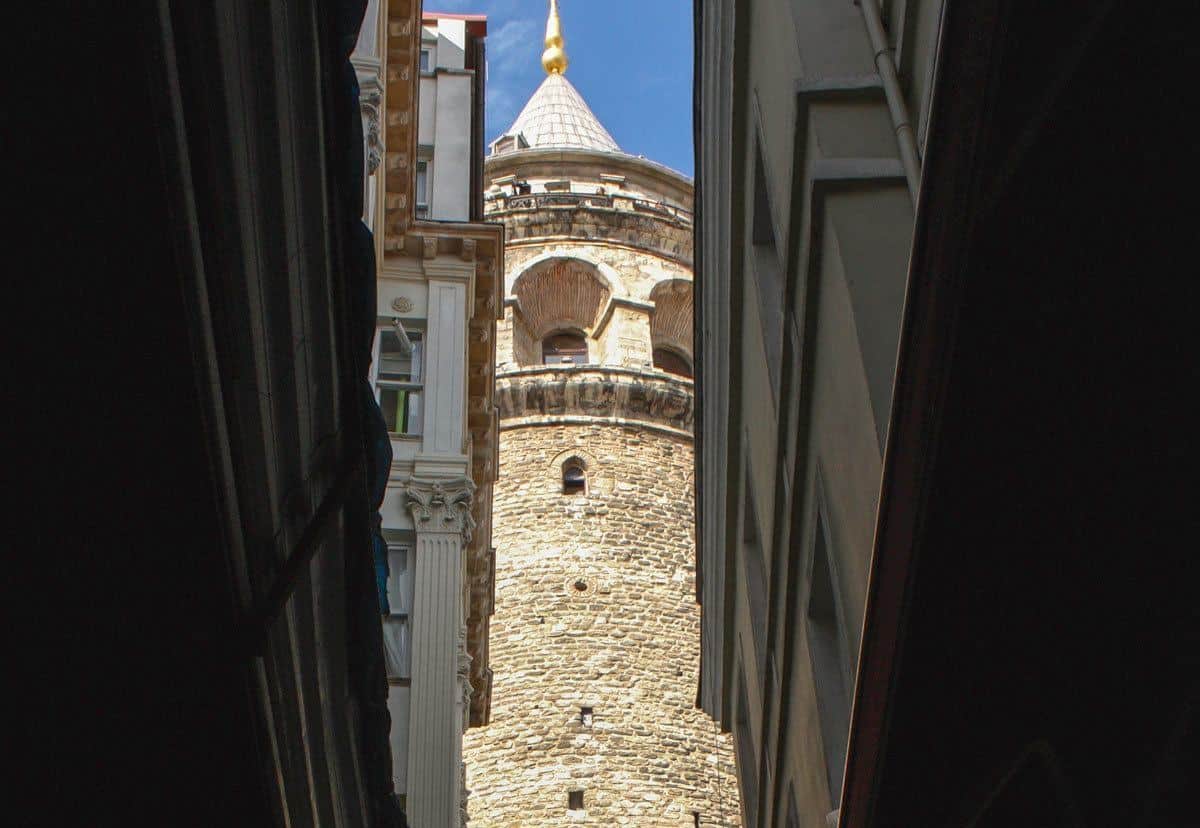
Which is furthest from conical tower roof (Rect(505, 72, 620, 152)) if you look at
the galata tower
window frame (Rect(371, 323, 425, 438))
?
window frame (Rect(371, 323, 425, 438))

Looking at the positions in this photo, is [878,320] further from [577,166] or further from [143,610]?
[577,166]

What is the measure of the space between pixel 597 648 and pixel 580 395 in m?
5.44

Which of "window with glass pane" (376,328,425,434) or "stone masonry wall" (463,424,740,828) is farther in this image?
"stone masonry wall" (463,424,740,828)

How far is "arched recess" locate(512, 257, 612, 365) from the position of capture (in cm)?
3350

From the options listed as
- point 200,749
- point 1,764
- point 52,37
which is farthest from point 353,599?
point 52,37

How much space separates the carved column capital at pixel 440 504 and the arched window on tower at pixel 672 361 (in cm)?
2192

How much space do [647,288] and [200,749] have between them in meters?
28.8

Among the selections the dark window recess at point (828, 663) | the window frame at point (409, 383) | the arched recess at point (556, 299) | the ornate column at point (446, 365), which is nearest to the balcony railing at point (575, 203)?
the arched recess at point (556, 299)

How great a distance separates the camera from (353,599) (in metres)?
6.45

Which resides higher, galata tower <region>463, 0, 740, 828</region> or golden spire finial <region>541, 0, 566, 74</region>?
golden spire finial <region>541, 0, 566, 74</region>

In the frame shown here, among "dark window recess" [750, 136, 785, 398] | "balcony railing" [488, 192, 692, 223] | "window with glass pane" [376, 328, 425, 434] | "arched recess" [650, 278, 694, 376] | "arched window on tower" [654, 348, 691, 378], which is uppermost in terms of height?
"dark window recess" [750, 136, 785, 398]

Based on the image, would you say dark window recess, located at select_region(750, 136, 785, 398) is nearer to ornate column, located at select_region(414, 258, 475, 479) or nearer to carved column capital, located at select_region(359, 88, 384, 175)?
carved column capital, located at select_region(359, 88, 384, 175)

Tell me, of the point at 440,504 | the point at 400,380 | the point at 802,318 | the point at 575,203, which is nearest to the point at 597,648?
the point at 575,203

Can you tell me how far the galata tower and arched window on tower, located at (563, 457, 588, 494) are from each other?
38 millimetres
